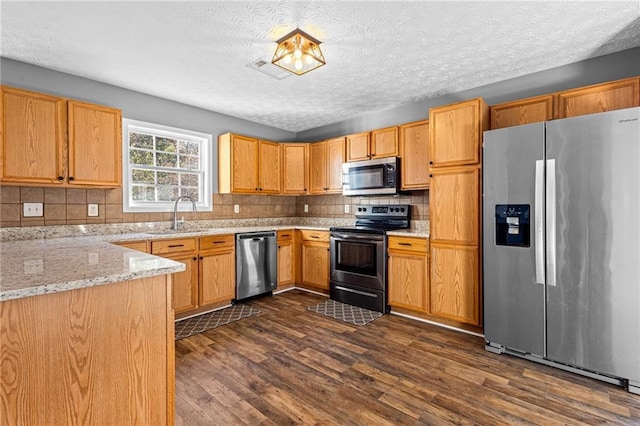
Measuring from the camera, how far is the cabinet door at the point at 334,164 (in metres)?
4.36

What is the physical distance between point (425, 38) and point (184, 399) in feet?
10.0

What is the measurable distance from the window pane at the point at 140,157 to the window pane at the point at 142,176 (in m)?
0.09

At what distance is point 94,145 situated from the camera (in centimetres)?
286

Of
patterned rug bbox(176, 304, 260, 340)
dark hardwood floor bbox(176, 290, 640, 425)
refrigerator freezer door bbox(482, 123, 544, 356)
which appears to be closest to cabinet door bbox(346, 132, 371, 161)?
refrigerator freezer door bbox(482, 123, 544, 356)

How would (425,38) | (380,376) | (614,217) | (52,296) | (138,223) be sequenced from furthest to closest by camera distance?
(138,223) → (425,38) → (380,376) → (614,217) → (52,296)

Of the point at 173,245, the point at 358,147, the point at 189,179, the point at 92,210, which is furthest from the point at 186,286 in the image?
the point at 358,147

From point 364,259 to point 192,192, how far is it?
238 centimetres

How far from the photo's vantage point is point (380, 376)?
2.20 meters

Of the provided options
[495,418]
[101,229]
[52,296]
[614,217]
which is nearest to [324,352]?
[495,418]

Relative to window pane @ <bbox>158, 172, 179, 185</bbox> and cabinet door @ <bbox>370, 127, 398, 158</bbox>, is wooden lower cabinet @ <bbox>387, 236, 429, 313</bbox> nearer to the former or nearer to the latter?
cabinet door @ <bbox>370, 127, 398, 158</bbox>

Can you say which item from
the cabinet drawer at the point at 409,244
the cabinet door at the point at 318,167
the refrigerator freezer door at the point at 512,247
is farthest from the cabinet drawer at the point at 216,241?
the refrigerator freezer door at the point at 512,247

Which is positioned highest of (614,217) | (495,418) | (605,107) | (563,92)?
(563,92)

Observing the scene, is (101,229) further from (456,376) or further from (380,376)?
(456,376)

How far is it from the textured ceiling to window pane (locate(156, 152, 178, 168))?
28.6 inches
